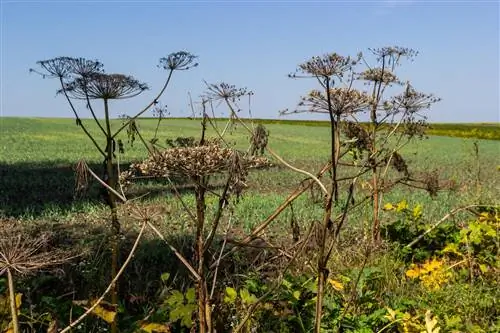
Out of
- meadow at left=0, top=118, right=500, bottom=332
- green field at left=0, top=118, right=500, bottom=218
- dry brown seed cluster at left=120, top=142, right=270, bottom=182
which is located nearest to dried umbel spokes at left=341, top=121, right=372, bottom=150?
meadow at left=0, top=118, right=500, bottom=332

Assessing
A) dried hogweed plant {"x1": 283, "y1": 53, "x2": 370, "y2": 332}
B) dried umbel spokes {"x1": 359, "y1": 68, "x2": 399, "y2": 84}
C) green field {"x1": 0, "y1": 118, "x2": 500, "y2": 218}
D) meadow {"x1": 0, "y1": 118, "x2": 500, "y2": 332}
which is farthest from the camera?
green field {"x1": 0, "y1": 118, "x2": 500, "y2": 218}

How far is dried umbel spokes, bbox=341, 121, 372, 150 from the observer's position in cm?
441

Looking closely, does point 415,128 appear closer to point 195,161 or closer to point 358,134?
point 358,134

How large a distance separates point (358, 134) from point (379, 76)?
127 centimetres

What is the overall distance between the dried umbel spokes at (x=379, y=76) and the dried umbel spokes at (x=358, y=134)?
98 centimetres

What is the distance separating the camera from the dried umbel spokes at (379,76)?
5.80m

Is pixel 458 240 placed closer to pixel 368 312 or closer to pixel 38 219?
pixel 368 312

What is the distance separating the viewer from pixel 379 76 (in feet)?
19.2

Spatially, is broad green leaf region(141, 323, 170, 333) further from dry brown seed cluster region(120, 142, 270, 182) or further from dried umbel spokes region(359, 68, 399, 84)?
dried umbel spokes region(359, 68, 399, 84)

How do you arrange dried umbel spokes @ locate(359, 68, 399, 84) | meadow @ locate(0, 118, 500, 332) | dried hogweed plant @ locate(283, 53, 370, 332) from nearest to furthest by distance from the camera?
dried hogweed plant @ locate(283, 53, 370, 332) < meadow @ locate(0, 118, 500, 332) < dried umbel spokes @ locate(359, 68, 399, 84)

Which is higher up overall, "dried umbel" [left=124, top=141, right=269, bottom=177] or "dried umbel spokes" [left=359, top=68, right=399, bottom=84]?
"dried umbel spokes" [left=359, top=68, right=399, bottom=84]

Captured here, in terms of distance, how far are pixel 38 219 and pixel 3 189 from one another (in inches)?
192

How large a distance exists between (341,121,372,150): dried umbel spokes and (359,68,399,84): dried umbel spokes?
0.98m

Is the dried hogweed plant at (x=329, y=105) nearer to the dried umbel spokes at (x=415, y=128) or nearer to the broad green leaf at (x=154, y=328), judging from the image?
the broad green leaf at (x=154, y=328)
